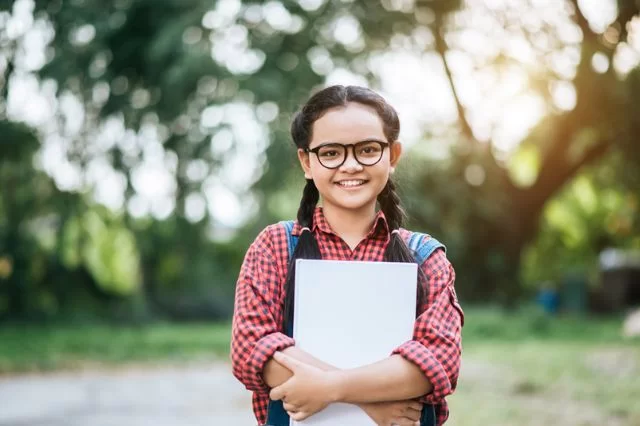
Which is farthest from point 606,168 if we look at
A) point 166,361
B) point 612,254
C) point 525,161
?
point 166,361

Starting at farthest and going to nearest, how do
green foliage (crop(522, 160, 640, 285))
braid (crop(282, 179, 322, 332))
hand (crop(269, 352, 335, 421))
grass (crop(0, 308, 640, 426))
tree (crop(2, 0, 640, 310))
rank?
green foliage (crop(522, 160, 640, 285)) < tree (crop(2, 0, 640, 310)) < grass (crop(0, 308, 640, 426)) < braid (crop(282, 179, 322, 332)) < hand (crop(269, 352, 335, 421))

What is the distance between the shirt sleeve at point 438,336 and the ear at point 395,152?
0.25 m

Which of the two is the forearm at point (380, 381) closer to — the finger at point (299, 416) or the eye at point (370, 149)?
the finger at point (299, 416)

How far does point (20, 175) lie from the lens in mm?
10023

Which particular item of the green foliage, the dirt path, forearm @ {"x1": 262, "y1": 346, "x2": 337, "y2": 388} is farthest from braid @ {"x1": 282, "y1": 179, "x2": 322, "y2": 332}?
the green foliage

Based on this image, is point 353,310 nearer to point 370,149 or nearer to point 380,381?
point 380,381

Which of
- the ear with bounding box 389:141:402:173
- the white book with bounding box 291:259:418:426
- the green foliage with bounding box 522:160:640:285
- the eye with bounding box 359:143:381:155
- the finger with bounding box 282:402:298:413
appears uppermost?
the green foliage with bounding box 522:160:640:285

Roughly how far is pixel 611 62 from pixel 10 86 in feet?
25.9

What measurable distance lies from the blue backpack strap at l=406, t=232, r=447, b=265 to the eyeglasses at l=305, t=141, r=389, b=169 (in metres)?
0.20

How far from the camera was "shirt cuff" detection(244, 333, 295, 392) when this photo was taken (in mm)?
1630

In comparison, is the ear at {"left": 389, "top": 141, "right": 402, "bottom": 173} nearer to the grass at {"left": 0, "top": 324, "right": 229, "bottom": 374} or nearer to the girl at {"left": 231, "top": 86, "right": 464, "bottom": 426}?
the girl at {"left": 231, "top": 86, "right": 464, "bottom": 426}

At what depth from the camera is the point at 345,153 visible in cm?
179

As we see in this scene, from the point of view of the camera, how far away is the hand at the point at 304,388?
1603mm

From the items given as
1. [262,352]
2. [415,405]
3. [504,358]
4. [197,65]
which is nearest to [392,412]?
[415,405]
